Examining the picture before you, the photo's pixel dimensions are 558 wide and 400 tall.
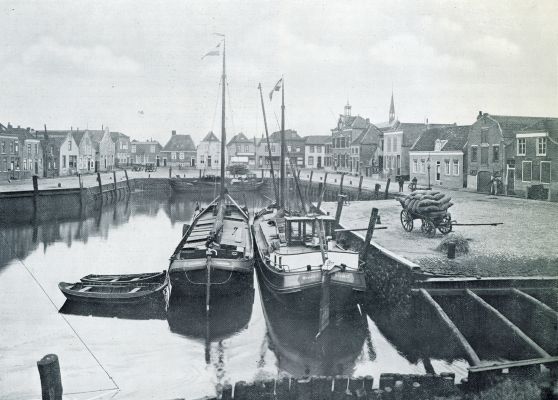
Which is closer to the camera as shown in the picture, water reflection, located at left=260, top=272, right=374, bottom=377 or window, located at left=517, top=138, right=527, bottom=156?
water reflection, located at left=260, top=272, right=374, bottom=377

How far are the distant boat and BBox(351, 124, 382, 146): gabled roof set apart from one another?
4959 centimetres

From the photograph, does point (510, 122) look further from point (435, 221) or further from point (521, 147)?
point (435, 221)

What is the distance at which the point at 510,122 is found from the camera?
3278 cm

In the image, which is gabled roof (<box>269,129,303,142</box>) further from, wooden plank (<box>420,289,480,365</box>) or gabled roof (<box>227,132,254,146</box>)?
wooden plank (<box>420,289,480,365</box>)

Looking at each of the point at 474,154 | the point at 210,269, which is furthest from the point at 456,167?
the point at 210,269

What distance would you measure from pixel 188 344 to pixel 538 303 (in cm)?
836

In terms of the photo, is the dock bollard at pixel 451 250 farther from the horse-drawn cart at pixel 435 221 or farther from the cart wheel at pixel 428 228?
the cart wheel at pixel 428 228

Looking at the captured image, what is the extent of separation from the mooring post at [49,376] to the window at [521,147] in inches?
1087

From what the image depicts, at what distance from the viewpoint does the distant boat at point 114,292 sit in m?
13.8

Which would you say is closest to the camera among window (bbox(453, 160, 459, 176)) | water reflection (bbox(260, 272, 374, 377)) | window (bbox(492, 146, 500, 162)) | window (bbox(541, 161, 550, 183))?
water reflection (bbox(260, 272, 374, 377))

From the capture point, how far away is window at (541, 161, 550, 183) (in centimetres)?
2548

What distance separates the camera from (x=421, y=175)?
43000 mm

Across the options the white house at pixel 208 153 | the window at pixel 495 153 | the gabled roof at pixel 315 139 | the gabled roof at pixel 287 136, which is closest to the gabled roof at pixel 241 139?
the white house at pixel 208 153

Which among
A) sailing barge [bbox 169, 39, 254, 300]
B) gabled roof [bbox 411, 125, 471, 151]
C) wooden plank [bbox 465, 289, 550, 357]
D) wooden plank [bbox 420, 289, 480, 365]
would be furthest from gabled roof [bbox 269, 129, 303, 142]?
wooden plank [bbox 465, 289, 550, 357]
